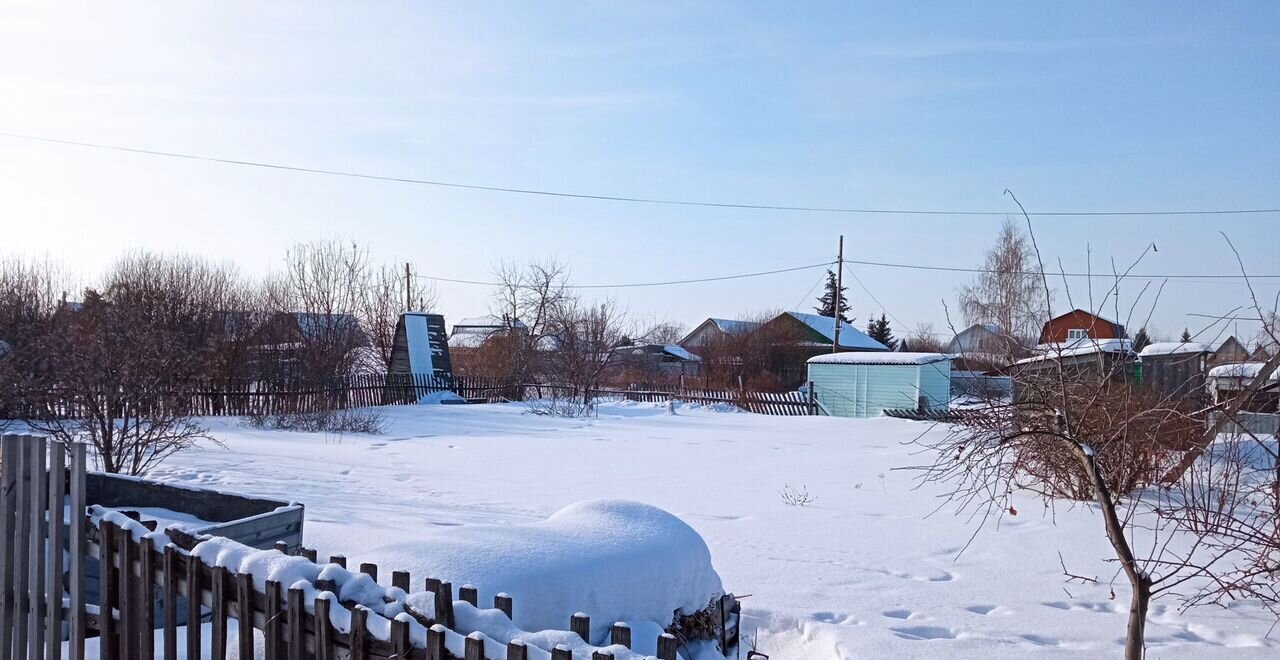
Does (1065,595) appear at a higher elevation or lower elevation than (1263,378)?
lower

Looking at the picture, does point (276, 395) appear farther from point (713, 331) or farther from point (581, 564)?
point (713, 331)

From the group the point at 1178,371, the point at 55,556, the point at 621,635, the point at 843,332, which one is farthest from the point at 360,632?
Answer: the point at 843,332

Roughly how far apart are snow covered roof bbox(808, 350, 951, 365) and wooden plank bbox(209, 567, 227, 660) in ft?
73.4

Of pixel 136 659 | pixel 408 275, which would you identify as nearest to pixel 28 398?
pixel 136 659

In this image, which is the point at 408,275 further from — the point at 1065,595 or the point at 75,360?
the point at 1065,595

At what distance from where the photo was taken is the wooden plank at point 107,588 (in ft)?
10.9

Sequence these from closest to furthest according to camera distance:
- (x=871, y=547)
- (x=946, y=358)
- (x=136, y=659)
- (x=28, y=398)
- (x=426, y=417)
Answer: (x=136, y=659) < (x=871, y=547) < (x=28, y=398) < (x=426, y=417) < (x=946, y=358)

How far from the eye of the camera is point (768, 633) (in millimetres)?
5137

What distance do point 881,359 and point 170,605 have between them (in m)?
24.6

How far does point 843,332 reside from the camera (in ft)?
164

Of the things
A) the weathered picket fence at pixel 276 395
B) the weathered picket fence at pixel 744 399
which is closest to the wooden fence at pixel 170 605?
the weathered picket fence at pixel 276 395

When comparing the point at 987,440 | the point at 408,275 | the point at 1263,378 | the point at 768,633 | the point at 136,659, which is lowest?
the point at 768,633

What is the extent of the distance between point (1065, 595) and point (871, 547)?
5.46 feet

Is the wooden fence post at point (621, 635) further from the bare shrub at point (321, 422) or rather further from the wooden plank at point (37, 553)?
the bare shrub at point (321, 422)
